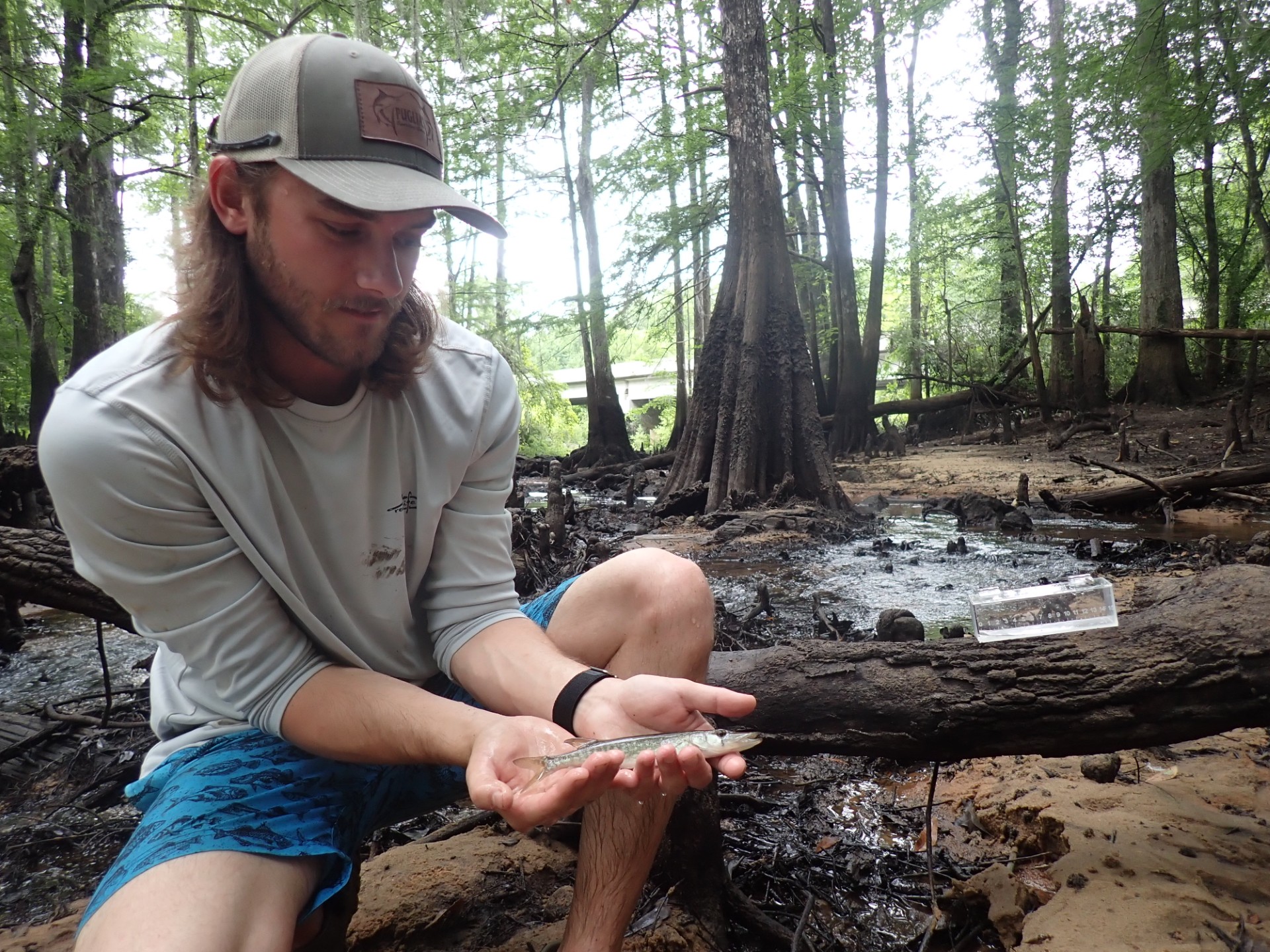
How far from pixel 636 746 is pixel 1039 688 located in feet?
3.87

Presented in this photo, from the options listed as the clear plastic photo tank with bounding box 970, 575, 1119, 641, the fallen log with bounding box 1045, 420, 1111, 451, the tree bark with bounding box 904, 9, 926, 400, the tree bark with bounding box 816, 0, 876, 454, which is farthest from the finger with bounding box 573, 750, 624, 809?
the tree bark with bounding box 904, 9, 926, 400

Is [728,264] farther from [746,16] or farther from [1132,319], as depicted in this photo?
[1132,319]

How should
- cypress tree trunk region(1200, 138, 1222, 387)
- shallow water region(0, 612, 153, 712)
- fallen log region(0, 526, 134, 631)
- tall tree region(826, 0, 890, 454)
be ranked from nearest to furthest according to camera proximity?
fallen log region(0, 526, 134, 631)
shallow water region(0, 612, 153, 712)
cypress tree trunk region(1200, 138, 1222, 387)
tall tree region(826, 0, 890, 454)

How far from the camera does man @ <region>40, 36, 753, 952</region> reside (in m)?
1.48

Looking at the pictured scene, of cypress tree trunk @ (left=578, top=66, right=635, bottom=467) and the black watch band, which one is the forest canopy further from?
the black watch band

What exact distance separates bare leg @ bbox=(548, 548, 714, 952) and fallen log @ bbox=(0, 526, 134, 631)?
94.7 inches

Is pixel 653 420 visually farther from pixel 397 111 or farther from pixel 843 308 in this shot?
pixel 397 111

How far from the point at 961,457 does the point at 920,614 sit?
29.3ft

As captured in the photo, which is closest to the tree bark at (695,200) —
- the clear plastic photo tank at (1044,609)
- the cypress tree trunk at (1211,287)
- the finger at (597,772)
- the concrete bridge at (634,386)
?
the clear plastic photo tank at (1044,609)

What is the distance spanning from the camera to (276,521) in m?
1.75

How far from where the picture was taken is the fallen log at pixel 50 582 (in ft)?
10.9

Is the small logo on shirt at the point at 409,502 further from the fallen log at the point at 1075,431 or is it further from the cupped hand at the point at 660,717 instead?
the fallen log at the point at 1075,431

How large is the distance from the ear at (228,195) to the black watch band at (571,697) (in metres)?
1.26

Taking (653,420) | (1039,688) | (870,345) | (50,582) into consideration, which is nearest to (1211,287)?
(870,345)
